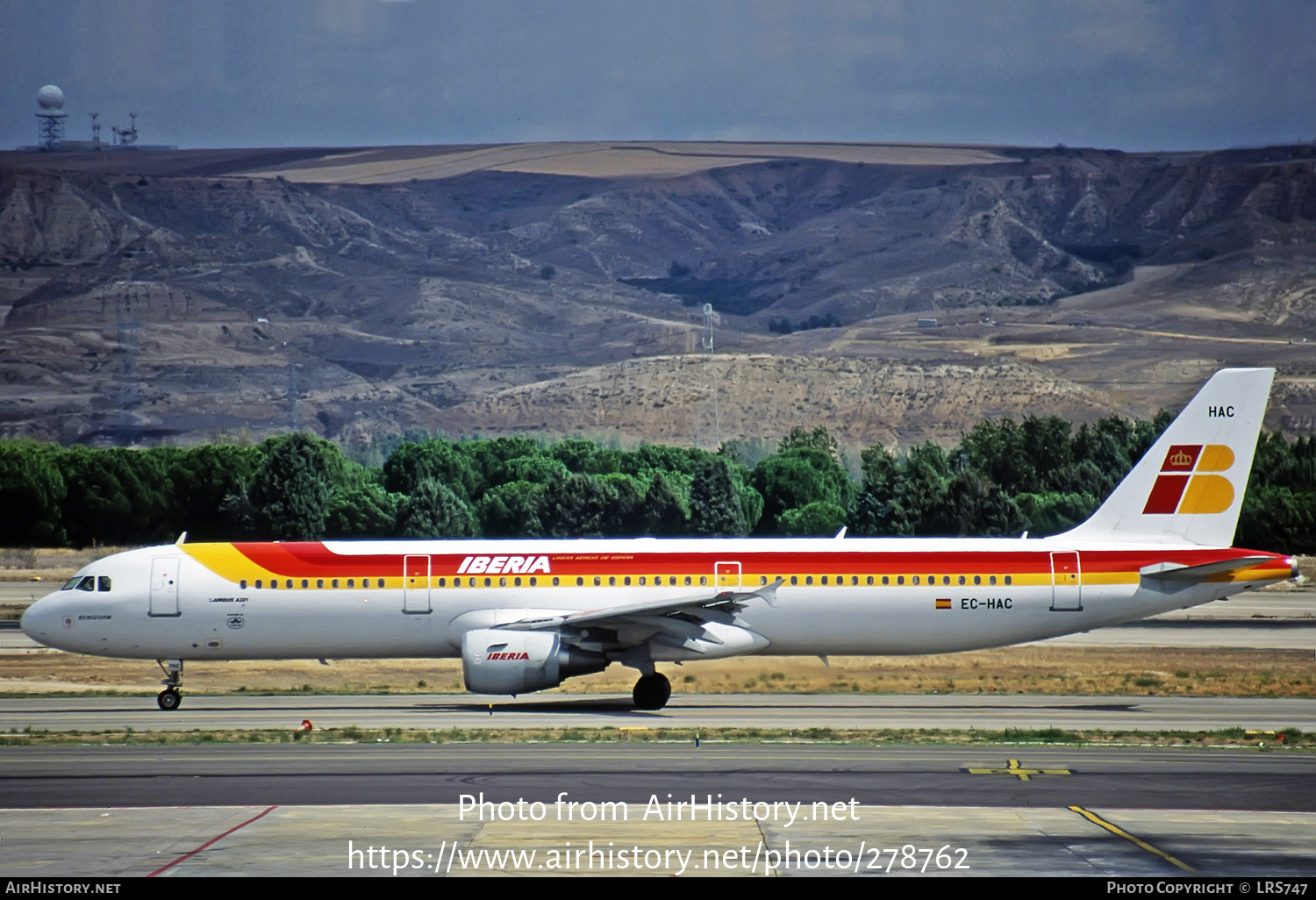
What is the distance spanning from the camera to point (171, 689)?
35000 mm

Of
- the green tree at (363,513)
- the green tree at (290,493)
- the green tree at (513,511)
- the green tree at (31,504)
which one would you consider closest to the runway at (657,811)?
the green tree at (363,513)

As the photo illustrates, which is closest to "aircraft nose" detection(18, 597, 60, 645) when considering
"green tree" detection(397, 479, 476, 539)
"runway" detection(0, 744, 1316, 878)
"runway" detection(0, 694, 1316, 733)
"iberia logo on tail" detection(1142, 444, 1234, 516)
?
"runway" detection(0, 694, 1316, 733)

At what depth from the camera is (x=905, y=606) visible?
36000 mm

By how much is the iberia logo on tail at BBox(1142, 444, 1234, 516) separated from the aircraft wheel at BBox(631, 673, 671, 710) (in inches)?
496

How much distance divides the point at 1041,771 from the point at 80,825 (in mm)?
14722

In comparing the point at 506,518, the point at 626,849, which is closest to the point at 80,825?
the point at 626,849

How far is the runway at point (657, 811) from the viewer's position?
1786 cm

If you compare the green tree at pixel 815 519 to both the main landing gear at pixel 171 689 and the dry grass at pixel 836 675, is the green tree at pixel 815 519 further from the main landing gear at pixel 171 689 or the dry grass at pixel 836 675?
the main landing gear at pixel 171 689

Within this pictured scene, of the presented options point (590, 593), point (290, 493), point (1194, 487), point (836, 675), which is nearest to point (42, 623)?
point (590, 593)

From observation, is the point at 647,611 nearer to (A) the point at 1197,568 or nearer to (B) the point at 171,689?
(B) the point at 171,689

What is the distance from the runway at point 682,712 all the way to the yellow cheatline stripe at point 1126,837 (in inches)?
380

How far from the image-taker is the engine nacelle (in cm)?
3362

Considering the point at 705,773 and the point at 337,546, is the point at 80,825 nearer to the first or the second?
the point at 705,773

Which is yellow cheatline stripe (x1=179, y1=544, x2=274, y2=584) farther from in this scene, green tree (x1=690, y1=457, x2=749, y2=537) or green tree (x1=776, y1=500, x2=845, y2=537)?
green tree (x1=690, y1=457, x2=749, y2=537)
